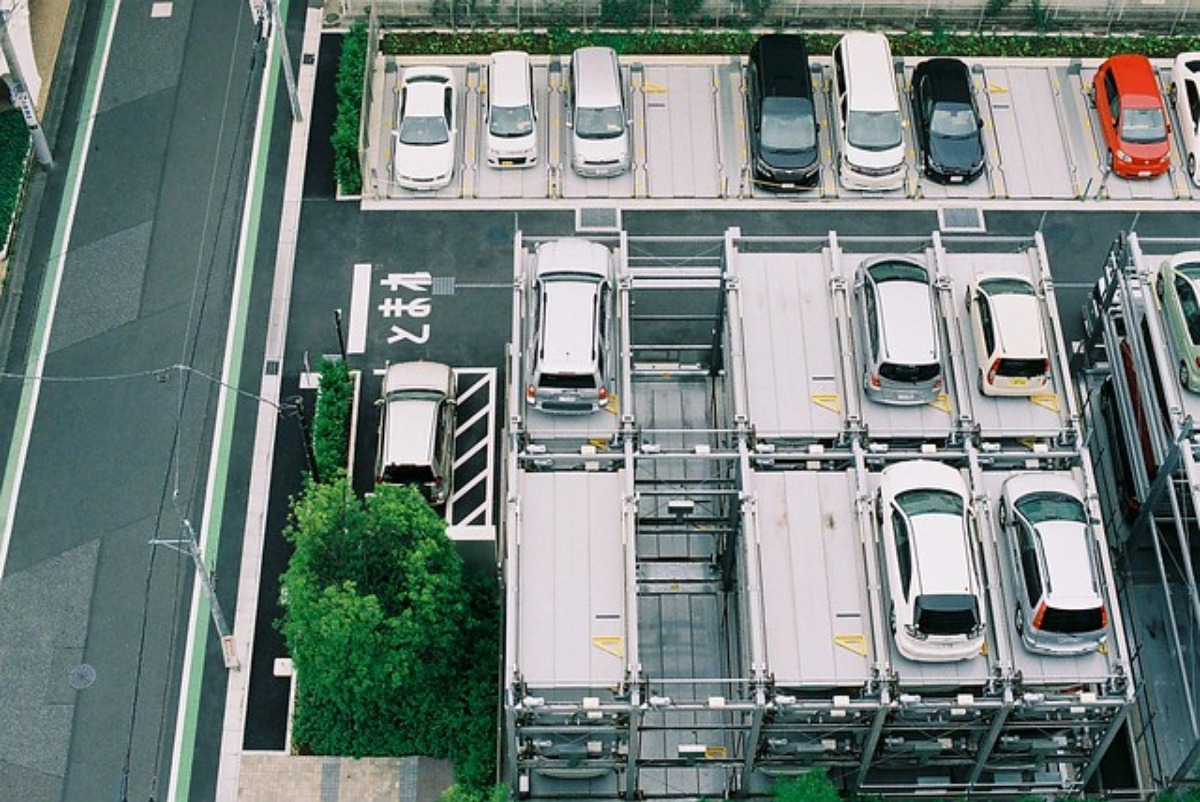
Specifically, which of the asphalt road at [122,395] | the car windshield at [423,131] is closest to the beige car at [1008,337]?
the car windshield at [423,131]

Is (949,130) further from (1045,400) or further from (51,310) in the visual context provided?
(51,310)

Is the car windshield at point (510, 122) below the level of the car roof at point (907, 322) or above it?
above

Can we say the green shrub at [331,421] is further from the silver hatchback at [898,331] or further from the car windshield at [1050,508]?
the car windshield at [1050,508]

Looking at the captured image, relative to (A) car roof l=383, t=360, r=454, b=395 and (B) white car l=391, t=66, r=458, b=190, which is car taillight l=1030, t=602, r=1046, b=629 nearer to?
(A) car roof l=383, t=360, r=454, b=395

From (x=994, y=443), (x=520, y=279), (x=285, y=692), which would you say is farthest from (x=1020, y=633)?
(x=285, y=692)

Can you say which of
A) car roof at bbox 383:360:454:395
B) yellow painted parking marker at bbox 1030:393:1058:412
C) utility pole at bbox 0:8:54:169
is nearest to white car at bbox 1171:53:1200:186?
yellow painted parking marker at bbox 1030:393:1058:412

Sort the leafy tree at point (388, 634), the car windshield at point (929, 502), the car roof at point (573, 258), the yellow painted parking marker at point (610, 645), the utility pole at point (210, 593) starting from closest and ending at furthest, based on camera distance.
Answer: the yellow painted parking marker at point (610, 645), the car windshield at point (929, 502), the leafy tree at point (388, 634), the utility pole at point (210, 593), the car roof at point (573, 258)
